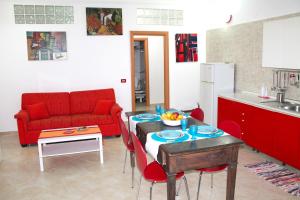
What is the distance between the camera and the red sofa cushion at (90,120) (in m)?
5.16

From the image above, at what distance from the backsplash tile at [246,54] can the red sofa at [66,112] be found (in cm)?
256

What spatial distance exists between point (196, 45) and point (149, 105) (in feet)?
8.30

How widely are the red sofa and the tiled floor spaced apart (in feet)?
1.69

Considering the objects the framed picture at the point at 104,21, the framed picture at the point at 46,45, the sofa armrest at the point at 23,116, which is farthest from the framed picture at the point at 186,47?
the sofa armrest at the point at 23,116

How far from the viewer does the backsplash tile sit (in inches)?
192

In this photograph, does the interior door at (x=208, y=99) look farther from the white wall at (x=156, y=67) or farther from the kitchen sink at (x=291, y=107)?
the white wall at (x=156, y=67)

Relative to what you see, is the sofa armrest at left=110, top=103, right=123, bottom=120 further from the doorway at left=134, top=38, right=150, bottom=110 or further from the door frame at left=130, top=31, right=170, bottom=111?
the doorway at left=134, top=38, right=150, bottom=110

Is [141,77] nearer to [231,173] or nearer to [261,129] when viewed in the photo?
[261,129]

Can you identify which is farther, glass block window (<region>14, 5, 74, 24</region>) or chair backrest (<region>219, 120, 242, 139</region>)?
glass block window (<region>14, 5, 74, 24</region>)

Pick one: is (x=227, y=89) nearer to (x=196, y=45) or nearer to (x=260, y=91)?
(x=260, y=91)

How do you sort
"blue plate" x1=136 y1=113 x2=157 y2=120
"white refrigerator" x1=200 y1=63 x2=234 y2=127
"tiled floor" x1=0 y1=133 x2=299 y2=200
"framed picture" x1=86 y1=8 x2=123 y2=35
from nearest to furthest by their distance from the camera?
"tiled floor" x1=0 y1=133 x2=299 y2=200, "blue plate" x1=136 y1=113 x2=157 y2=120, "white refrigerator" x1=200 y1=63 x2=234 y2=127, "framed picture" x1=86 y1=8 x2=123 y2=35

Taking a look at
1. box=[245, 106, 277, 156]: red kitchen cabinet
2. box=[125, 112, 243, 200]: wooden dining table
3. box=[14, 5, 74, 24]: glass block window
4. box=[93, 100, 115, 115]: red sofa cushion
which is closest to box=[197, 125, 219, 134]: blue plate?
box=[125, 112, 243, 200]: wooden dining table

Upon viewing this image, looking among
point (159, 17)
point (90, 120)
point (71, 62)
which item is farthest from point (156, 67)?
point (90, 120)

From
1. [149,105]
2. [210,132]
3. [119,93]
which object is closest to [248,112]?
[210,132]
